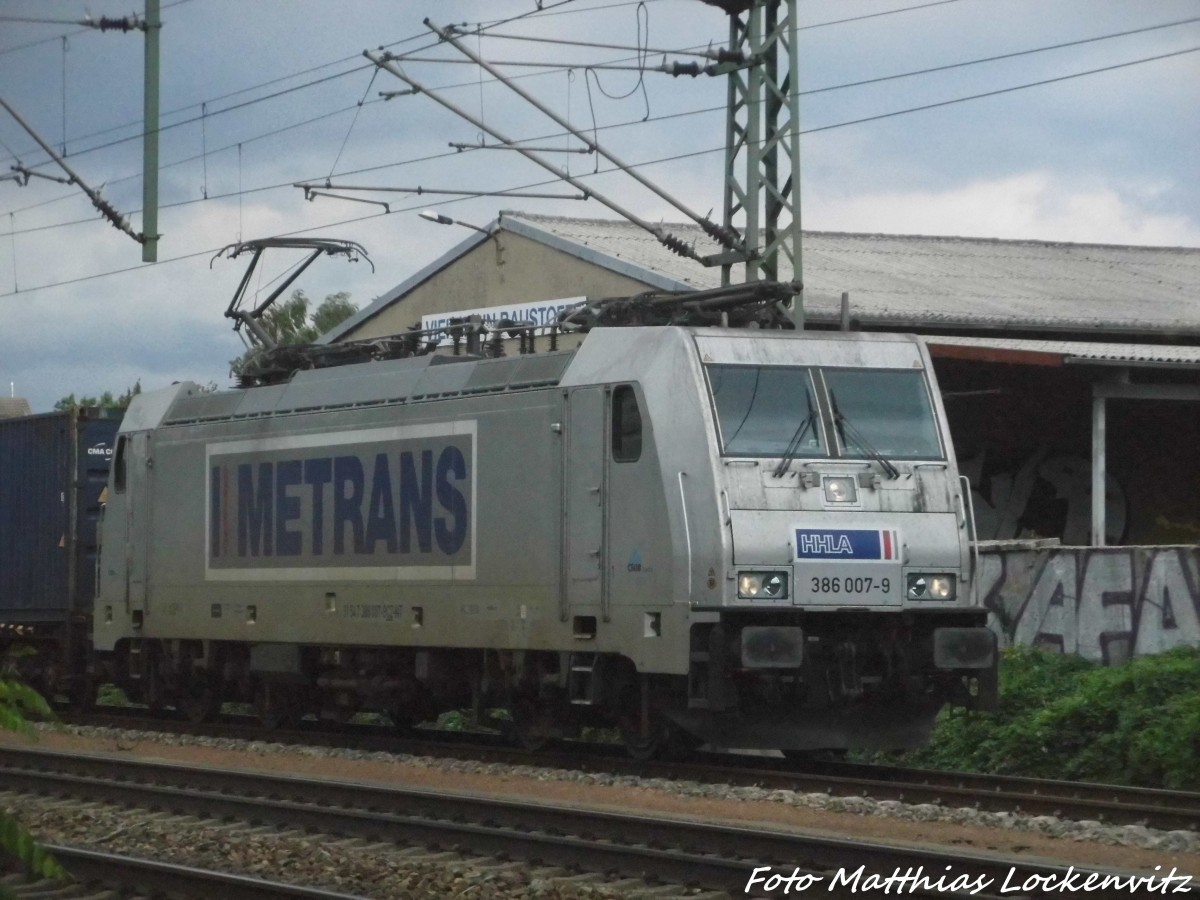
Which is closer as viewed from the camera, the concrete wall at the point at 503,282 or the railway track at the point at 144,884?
the railway track at the point at 144,884

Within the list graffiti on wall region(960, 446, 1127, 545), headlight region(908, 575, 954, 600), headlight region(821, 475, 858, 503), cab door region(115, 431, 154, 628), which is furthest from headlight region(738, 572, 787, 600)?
graffiti on wall region(960, 446, 1127, 545)

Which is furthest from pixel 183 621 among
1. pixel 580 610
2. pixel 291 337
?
pixel 291 337

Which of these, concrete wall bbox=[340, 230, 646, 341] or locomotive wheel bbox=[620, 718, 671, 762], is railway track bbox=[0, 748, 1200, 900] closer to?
locomotive wheel bbox=[620, 718, 671, 762]

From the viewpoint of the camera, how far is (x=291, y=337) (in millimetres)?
68062

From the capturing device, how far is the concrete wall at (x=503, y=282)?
1266 inches

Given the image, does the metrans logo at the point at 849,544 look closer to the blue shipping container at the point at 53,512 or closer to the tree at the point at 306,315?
the blue shipping container at the point at 53,512

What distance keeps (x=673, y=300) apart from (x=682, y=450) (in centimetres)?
176

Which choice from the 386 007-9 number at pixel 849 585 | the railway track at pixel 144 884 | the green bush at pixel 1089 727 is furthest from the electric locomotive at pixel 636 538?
the railway track at pixel 144 884

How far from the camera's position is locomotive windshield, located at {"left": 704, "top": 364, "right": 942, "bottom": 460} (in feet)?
42.3

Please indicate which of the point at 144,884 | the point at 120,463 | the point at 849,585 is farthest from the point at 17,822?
the point at 120,463

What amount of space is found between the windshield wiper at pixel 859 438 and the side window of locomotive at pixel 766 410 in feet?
0.51

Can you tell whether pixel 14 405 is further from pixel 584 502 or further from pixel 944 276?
pixel 584 502

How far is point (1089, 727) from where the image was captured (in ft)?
51.1

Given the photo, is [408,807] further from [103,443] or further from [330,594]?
[103,443]
